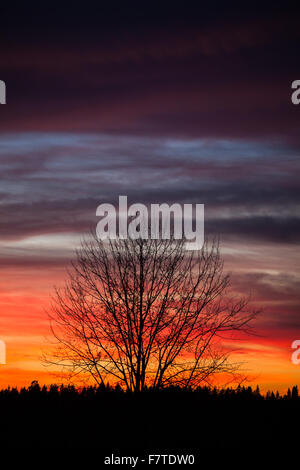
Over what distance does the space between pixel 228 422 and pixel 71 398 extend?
224 inches

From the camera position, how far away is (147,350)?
82.3 feet

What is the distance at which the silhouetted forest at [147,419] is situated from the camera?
19328 mm

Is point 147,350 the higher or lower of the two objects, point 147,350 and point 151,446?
the higher

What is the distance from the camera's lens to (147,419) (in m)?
21.0

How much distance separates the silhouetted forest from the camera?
19328mm

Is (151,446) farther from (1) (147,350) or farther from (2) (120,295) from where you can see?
(2) (120,295)
